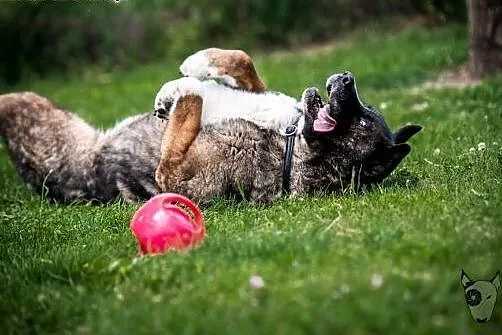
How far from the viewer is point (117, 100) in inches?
439

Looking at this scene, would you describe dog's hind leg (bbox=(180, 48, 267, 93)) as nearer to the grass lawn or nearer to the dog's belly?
the dog's belly

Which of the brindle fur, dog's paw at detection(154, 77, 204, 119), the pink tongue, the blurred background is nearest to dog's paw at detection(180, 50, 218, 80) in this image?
dog's paw at detection(154, 77, 204, 119)

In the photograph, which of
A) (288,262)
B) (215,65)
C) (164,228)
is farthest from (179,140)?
(288,262)

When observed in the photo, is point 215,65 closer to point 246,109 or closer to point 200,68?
point 200,68

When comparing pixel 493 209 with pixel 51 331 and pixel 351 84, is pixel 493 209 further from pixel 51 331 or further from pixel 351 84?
pixel 51 331

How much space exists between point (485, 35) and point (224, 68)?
4204mm

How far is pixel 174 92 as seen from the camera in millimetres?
5371

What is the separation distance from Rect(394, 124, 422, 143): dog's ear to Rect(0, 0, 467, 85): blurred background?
941 centimetres

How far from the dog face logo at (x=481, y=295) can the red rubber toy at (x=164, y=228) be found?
1.59m

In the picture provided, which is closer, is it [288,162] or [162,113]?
[288,162]

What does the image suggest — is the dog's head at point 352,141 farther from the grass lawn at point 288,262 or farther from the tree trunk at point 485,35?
the tree trunk at point 485,35

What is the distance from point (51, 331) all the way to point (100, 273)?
A: 1.56 feet

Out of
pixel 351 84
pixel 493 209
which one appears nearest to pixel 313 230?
pixel 493 209

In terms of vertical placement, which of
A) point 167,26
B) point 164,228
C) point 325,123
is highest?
point 325,123
